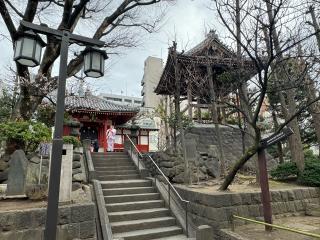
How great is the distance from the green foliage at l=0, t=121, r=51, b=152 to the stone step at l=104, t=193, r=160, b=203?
11.2ft

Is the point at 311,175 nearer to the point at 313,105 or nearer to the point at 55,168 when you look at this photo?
the point at 313,105

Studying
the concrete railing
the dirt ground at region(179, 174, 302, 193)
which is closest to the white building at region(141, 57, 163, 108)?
the dirt ground at region(179, 174, 302, 193)

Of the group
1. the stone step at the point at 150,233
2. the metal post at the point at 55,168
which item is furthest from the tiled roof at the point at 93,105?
the metal post at the point at 55,168

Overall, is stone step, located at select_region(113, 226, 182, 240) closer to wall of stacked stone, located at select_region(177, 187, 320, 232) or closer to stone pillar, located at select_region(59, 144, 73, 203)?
wall of stacked stone, located at select_region(177, 187, 320, 232)

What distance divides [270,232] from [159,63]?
43.7m

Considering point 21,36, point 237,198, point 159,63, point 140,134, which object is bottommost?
point 237,198

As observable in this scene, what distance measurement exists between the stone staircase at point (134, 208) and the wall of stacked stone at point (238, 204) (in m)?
0.83

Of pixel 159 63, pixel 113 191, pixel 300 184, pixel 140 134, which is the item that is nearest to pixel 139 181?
pixel 113 191

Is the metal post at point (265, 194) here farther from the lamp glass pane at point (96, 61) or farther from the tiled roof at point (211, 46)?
the tiled roof at point (211, 46)

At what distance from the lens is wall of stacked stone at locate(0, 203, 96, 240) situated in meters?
4.99

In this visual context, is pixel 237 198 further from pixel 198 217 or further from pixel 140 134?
pixel 140 134

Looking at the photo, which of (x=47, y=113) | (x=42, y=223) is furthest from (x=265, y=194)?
(x=47, y=113)

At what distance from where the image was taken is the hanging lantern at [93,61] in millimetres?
4680

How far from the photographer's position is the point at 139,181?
9898 millimetres
